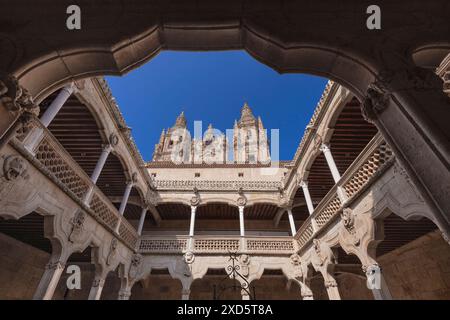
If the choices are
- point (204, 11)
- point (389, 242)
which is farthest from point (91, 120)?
point (389, 242)

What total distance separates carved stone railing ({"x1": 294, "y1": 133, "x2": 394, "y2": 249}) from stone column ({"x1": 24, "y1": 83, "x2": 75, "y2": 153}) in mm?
7415

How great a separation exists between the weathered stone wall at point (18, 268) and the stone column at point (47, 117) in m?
5.29

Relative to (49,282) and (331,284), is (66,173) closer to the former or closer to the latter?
(49,282)

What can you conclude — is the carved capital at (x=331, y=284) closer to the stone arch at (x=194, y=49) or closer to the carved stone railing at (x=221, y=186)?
the carved stone railing at (x=221, y=186)

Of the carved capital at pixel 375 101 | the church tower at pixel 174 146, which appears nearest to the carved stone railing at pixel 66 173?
the carved capital at pixel 375 101

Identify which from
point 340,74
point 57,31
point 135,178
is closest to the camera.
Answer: point 57,31

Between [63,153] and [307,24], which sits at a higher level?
[63,153]

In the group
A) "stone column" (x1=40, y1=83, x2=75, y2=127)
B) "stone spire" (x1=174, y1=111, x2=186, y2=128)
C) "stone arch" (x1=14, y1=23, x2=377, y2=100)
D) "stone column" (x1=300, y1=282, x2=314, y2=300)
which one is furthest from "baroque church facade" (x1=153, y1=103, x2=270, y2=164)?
"stone arch" (x1=14, y1=23, x2=377, y2=100)

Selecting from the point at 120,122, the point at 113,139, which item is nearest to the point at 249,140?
the point at 120,122

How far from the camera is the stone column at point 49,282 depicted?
5.46 meters
